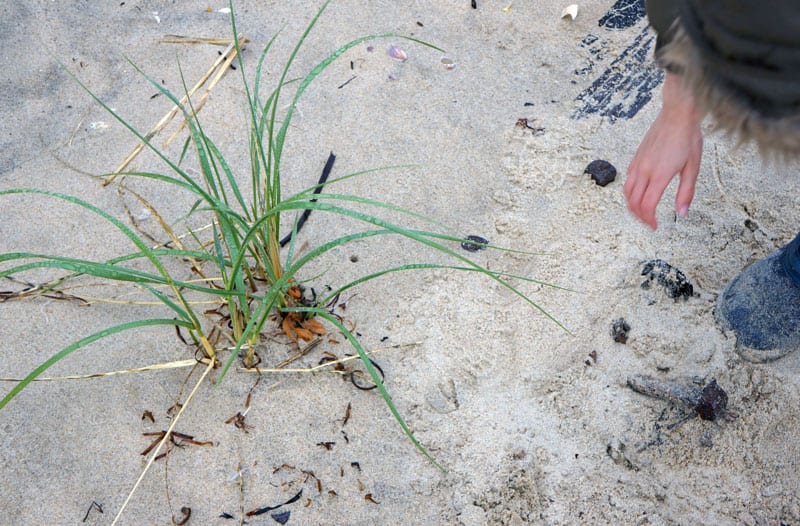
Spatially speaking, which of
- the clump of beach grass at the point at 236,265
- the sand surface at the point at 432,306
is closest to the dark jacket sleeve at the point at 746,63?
the sand surface at the point at 432,306

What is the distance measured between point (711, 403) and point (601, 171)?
70 cm

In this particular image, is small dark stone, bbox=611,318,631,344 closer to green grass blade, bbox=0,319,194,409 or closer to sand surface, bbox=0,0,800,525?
sand surface, bbox=0,0,800,525

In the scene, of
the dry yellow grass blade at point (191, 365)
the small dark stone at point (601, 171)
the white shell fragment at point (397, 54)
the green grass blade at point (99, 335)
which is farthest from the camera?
the white shell fragment at point (397, 54)

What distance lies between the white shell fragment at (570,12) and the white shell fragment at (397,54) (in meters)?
0.58

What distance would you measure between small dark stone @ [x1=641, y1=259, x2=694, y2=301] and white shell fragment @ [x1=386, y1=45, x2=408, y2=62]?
3.35ft

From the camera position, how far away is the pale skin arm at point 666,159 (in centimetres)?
132

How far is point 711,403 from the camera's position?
153cm

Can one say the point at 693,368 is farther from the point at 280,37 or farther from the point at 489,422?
the point at 280,37

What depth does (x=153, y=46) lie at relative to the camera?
2264 mm

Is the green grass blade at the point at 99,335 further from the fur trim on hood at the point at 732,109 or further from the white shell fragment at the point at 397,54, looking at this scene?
the white shell fragment at the point at 397,54

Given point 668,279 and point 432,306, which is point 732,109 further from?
point 432,306

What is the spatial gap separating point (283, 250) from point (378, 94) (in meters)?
0.64

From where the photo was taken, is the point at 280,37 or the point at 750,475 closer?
the point at 750,475

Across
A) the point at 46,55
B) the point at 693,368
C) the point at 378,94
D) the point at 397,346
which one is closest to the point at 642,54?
the point at 378,94
